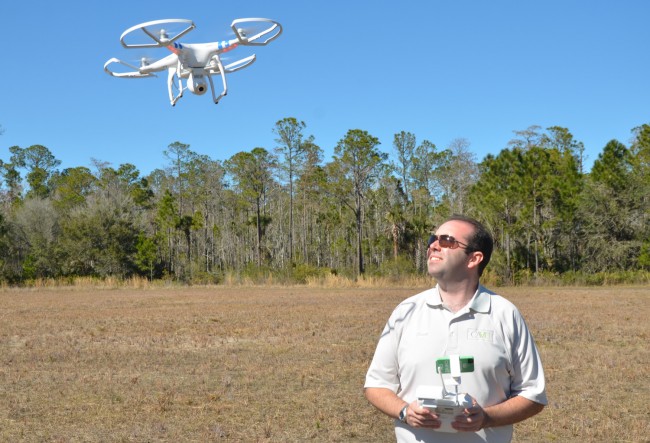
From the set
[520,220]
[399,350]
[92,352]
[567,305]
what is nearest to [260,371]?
[92,352]

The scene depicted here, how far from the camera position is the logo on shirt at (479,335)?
2.74 metres

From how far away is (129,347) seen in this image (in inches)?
518

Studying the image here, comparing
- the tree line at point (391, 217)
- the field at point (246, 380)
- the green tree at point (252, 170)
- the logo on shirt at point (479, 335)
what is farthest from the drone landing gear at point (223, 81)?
the green tree at point (252, 170)

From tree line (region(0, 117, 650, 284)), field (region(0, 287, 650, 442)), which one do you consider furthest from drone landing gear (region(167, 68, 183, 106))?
tree line (region(0, 117, 650, 284))

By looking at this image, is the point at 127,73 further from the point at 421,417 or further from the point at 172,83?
the point at 421,417

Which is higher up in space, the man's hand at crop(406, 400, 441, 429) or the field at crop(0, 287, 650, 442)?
the man's hand at crop(406, 400, 441, 429)

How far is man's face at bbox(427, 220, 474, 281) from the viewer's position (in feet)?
9.46

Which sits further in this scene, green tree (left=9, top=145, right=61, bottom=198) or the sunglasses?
green tree (left=9, top=145, right=61, bottom=198)

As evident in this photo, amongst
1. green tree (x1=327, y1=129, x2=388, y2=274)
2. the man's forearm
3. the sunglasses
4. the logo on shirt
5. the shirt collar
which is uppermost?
green tree (x1=327, y1=129, x2=388, y2=274)

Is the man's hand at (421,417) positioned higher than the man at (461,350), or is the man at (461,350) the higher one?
the man at (461,350)

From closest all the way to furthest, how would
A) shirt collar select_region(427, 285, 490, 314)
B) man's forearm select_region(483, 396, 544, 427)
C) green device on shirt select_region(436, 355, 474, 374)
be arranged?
1. green device on shirt select_region(436, 355, 474, 374)
2. man's forearm select_region(483, 396, 544, 427)
3. shirt collar select_region(427, 285, 490, 314)

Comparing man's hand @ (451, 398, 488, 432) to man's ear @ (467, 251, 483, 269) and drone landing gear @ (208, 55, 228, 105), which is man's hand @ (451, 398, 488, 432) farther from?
drone landing gear @ (208, 55, 228, 105)

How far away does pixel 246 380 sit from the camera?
9594mm

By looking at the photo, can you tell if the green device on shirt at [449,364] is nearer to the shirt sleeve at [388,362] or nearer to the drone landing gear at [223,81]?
the shirt sleeve at [388,362]
